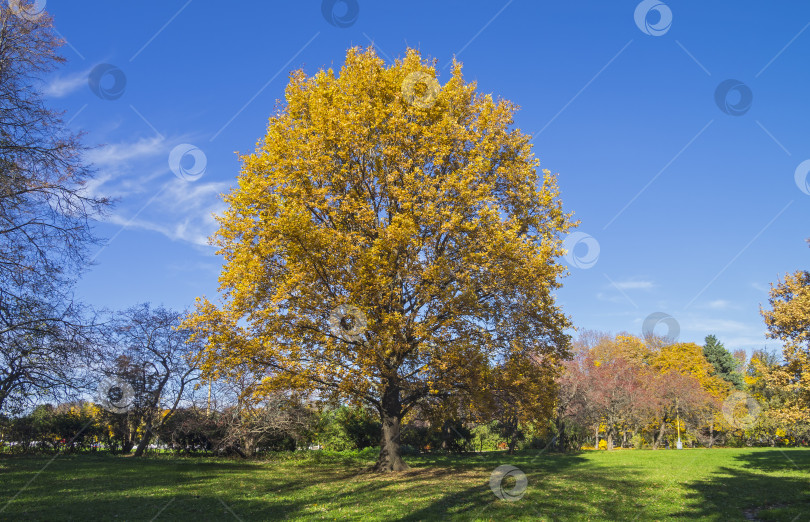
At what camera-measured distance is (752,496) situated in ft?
43.5

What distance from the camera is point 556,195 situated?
1828 cm

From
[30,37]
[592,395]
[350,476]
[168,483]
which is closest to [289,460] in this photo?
[350,476]

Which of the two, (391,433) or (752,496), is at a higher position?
(391,433)

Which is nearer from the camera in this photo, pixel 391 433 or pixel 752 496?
pixel 752 496

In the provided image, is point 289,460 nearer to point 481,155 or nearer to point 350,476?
point 350,476

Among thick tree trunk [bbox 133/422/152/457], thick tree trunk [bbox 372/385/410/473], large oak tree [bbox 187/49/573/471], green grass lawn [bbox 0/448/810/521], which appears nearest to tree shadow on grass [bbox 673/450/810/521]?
green grass lawn [bbox 0/448/810/521]

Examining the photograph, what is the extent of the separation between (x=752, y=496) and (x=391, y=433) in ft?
37.2

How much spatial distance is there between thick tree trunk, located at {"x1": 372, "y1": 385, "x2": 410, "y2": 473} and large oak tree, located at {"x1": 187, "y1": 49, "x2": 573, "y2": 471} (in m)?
0.05

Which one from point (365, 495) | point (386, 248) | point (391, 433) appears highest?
point (386, 248)

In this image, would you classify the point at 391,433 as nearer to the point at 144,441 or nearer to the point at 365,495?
the point at 365,495

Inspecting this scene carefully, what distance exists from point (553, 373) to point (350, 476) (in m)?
8.19

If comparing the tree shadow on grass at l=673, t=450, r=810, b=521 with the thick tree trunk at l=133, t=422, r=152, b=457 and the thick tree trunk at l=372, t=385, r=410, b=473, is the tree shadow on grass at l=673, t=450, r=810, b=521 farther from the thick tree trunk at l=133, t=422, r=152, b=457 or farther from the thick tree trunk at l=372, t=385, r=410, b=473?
the thick tree trunk at l=133, t=422, r=152, b=457

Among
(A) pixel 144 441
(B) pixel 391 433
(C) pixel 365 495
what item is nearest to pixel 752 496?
(C) pixel 365 495

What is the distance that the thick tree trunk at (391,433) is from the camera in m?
18.0
